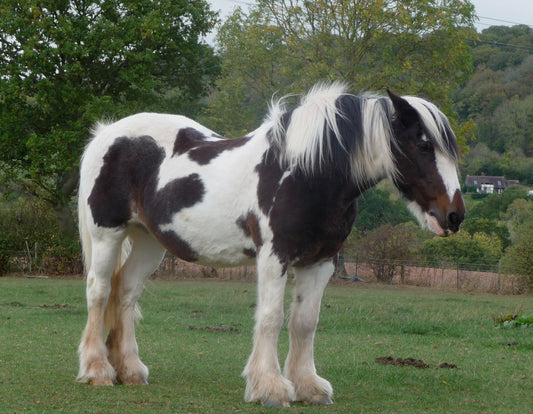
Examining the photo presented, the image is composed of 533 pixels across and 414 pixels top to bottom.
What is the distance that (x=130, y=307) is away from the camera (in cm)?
630

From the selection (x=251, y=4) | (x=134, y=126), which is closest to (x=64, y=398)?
(x=134, y=126)

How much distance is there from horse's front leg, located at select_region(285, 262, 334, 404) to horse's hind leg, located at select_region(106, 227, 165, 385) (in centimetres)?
145

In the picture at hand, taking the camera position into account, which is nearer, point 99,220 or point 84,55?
point 99,220

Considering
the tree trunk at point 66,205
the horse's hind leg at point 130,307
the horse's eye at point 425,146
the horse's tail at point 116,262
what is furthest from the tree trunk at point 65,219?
the horse's eye at point 425,146

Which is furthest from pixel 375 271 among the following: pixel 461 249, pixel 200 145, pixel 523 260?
pixel 200 145

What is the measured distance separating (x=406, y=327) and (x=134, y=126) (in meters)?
5.72

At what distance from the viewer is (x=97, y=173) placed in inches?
248

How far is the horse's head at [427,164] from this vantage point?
478cm

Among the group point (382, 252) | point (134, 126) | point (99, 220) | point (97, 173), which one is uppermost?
point (134, 126)

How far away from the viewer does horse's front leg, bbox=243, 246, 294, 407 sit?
500 centimetres

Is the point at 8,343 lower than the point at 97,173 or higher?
lower

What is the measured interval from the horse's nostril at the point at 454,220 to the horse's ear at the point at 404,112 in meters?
0.74

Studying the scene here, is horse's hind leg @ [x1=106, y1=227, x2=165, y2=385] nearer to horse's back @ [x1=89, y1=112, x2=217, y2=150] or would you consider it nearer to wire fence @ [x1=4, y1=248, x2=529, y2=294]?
horse's back @ [x1=89, y1=112, x2=217, y2=150]

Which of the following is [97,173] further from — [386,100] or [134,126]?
[386,100]
